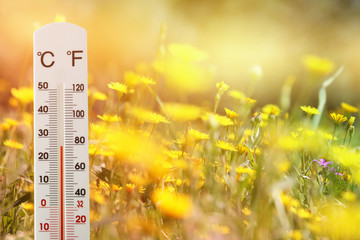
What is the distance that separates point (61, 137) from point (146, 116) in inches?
8.2

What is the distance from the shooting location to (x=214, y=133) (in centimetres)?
97

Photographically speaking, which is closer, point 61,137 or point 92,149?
point 61,137

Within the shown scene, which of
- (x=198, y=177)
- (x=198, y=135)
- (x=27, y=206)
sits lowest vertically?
(x=27, y=206)

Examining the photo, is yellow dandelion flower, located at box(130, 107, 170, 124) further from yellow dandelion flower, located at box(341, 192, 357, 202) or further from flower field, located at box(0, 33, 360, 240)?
yellow dandelion flower, located at box(341, 192, 357, 202)

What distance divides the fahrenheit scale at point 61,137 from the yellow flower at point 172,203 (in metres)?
0.16

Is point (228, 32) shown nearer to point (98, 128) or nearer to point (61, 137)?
point (98, 128)

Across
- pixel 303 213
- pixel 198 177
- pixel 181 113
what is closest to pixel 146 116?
pixel 181 113

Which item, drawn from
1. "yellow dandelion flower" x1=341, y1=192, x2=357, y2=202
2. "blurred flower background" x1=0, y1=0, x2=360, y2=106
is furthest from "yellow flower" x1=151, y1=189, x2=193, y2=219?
"blurred flower background" x1=0, y1=0, x2=360, y2=106

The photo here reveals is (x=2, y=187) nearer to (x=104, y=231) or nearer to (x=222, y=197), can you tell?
(x=104, y=231)

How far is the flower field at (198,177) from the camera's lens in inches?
33.4

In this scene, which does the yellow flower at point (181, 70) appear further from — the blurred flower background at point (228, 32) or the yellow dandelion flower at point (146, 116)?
the blurred flower background at point (228, 32)

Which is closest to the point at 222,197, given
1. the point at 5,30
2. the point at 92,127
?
the point at 92,127

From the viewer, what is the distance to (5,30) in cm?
183

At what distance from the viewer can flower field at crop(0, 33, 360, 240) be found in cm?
85
